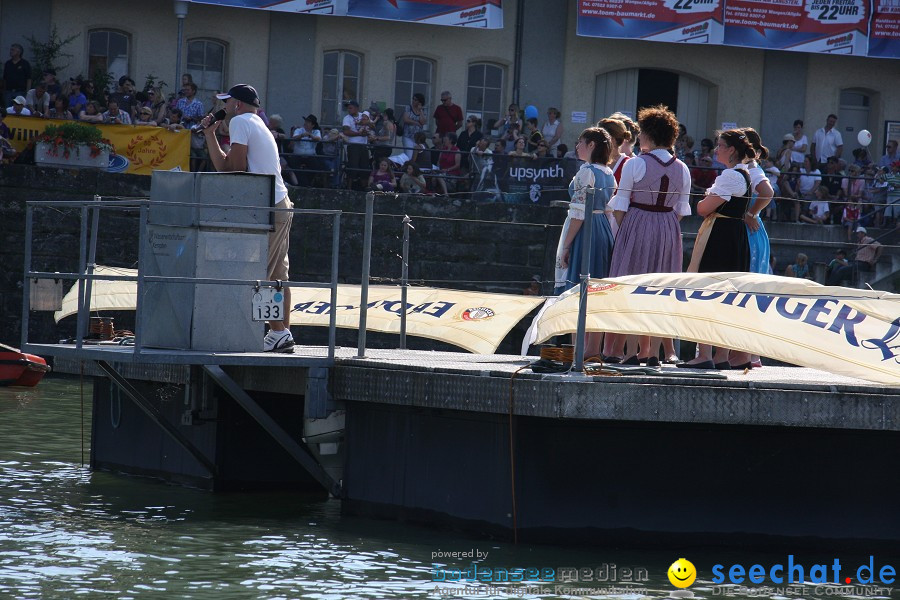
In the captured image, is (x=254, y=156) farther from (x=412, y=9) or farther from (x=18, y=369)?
(x=412, y=9)

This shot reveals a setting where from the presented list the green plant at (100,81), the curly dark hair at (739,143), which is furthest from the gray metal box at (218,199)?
the green plant at (100,81)

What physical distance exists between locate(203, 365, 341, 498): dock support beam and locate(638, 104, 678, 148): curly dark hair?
10.6ft

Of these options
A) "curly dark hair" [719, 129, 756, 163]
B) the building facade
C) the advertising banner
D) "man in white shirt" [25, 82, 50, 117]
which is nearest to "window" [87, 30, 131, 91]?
the building facade

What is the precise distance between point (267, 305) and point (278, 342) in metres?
0.46

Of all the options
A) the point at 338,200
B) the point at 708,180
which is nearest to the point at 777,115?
the point at 708,180

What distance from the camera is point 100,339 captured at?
394 inches

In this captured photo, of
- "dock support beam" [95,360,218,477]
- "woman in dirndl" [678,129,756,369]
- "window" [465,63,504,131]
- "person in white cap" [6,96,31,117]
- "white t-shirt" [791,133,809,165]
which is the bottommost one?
"dock support beam" [95,360,218,477]

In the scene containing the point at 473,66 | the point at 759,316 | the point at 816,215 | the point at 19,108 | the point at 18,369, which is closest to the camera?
the point at 759,316

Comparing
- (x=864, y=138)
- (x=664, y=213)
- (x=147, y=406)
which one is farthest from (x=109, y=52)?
(x=664, y=213)

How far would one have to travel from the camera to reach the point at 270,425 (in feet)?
30.4

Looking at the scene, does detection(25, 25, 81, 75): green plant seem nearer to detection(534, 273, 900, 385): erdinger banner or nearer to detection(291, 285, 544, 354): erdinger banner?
detection(291, 285, 544, 354): erdinger banner

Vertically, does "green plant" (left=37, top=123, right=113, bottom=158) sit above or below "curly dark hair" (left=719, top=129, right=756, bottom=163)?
above

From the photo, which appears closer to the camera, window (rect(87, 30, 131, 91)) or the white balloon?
window (rect(87, 30, 131, 91))

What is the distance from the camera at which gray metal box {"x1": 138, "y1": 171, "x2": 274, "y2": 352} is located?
8922mm
